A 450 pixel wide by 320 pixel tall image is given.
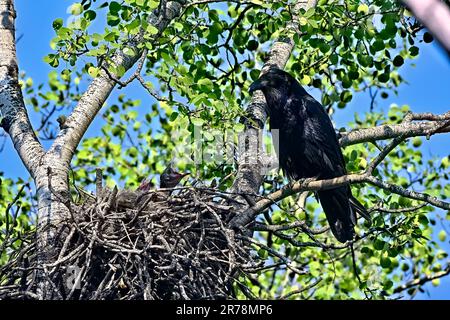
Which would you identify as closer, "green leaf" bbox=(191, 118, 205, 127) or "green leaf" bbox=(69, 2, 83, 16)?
"green leaf" bbox=(191, 118, 205, 127)

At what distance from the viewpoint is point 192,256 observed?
4.94 metres

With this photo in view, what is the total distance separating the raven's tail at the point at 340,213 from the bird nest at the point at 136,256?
1.86 meters

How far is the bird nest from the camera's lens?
4.76 meters

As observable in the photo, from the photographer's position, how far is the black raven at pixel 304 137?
274 inches

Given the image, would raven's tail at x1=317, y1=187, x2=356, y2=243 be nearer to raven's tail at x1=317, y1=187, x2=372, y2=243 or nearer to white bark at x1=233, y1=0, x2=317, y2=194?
raven's tail at x1=317, y1=187, x2=372, y2=243

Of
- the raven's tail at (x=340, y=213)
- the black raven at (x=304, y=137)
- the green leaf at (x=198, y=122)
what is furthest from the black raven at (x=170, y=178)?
the green leaf at (x=198, y=122)

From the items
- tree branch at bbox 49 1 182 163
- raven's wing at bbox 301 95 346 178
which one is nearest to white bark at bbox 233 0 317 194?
raven's wing at bbox 301 95 346 178

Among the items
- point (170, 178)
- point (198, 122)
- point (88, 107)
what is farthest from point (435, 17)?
point (170, 178)

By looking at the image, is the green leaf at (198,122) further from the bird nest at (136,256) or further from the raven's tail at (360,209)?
the raven's tail at (360,209)

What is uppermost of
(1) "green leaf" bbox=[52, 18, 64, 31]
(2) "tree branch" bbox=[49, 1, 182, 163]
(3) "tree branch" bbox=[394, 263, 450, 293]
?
(1) "green leaf" bbox=[52, 18, 64, 31]

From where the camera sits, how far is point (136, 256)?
4.80 m

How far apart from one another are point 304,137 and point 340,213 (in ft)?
2.77
